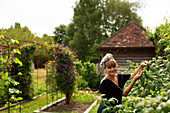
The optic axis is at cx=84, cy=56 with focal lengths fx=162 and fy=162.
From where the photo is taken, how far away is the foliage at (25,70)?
322 inches

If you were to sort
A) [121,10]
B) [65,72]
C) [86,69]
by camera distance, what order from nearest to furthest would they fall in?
[65,72], [86,69], [121,10]

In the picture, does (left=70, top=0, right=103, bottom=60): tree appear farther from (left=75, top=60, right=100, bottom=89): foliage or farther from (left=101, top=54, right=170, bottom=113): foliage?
(left=101, top=54, right=170, bottom=113): foliage

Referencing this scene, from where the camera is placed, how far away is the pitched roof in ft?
36.7

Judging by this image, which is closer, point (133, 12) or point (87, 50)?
point (133, 12)

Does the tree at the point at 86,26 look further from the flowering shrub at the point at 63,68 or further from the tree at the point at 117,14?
the flowering shrub at the point at 63,68

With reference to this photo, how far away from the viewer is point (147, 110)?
2.78ft

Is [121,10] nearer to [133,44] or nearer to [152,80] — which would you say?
[133,44]

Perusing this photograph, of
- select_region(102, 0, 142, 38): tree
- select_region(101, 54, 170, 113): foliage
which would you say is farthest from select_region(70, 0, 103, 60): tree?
select_region(101, 54, 170, 113): foliage

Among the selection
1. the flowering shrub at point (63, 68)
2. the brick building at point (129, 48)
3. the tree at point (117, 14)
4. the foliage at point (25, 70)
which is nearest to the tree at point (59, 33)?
the tree at point (117, 14)

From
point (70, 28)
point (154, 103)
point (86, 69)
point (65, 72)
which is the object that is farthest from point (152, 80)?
point (70, 28)

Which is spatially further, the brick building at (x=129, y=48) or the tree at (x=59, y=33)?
the tree at (x=59, y=33)

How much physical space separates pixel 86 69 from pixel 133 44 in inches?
152

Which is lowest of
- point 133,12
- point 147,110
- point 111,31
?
point 147,110

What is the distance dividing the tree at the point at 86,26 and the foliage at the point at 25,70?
62.6 feet
